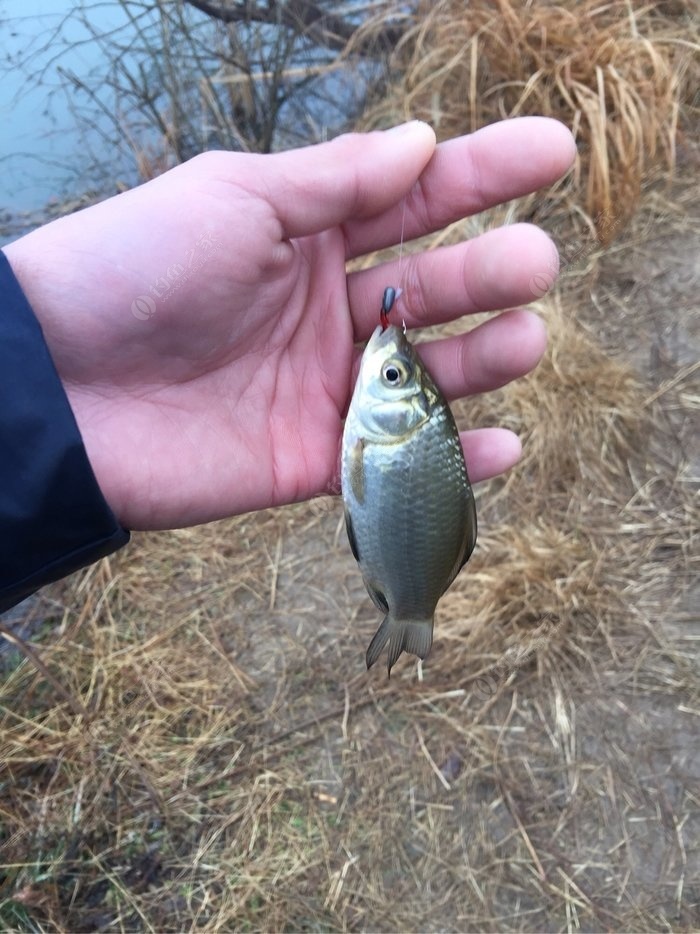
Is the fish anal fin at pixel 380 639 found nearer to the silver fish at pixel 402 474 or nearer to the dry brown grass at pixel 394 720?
the silver fish at pixel 402 474

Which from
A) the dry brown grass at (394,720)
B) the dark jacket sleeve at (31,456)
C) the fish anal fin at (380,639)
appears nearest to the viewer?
the dark jacket sleeve at (31,456)

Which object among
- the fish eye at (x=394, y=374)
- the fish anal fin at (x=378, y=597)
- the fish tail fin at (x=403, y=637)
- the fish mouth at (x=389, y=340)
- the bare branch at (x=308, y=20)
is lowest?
the fish tail fin at (x=403, y=637)

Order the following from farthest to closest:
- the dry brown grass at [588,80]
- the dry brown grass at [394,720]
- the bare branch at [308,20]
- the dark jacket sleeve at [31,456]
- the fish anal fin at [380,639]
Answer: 1. the bare branch at [308,20]
2. the dry brown grass at [588,80]
3. the dry brown grass at [394,720]
4. the fish anal fin at [380,639]
5. the dark jacket sleeve at [31,456]

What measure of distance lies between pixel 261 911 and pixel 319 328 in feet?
6.91

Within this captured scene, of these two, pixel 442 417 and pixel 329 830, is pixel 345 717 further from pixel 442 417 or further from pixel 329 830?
pixel 442 417

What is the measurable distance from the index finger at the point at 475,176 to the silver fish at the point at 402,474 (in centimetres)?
55

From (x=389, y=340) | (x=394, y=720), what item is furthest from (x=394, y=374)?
(x=394, y=720)

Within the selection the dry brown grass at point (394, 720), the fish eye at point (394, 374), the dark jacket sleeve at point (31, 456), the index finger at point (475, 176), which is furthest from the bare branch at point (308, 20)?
the fish eye at point (394, 374)

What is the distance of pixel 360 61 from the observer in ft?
19.4

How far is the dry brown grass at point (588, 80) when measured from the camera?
432cm

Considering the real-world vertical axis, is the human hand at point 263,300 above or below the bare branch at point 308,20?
below

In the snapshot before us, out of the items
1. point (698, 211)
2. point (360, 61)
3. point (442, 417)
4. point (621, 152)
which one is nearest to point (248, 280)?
point (442, 417)

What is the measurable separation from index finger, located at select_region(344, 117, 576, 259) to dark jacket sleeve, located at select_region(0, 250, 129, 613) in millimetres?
958

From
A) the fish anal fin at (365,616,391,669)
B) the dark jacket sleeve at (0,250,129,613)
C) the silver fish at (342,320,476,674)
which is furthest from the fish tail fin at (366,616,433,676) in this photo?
the dark jacket sleeve at (0,250,129,613)
